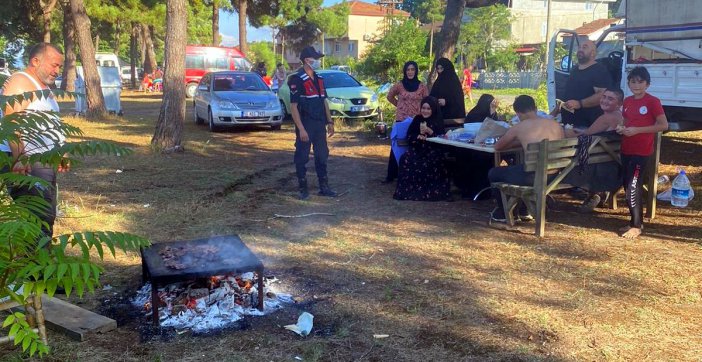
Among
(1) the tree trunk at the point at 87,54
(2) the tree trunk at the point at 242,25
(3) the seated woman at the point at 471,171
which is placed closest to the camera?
(3) the seated woman at the point at 471,171

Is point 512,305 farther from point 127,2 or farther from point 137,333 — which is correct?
point 127,2

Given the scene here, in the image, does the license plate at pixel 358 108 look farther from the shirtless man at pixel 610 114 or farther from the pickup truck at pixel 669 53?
the shirtless man at pixel 610 114

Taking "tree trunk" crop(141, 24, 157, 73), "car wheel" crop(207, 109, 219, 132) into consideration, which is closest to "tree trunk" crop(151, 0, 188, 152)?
"car wheel" crop(207, 109, 219, 132)

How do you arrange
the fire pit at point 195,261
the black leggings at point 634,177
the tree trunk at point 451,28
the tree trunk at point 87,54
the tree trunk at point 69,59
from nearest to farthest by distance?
the fire pit at point 195,261, the black leggings at point 634,177, the tree trunk at point 451,28, the tree trunk at point 87,54, the tree trunk at point 69,59

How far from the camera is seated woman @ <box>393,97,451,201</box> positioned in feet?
25.2

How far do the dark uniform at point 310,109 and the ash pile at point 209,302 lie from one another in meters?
3.33

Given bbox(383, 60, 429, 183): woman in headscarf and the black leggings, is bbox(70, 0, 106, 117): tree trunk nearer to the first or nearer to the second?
bbox(383, 60, 429, 183): woman in headscarf

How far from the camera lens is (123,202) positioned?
7.68 m

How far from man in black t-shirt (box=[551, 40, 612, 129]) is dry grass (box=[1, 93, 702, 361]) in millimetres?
1165

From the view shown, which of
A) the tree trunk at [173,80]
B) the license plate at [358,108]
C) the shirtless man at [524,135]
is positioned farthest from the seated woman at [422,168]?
the license plate at [358,108]

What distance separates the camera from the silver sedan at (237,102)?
14.8 meters

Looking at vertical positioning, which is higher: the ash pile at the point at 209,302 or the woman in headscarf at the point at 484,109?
the woman in headscarf at the point at 484,109

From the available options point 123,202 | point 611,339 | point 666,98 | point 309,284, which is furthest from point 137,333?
point 666,98

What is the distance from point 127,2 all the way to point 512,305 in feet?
92.4
